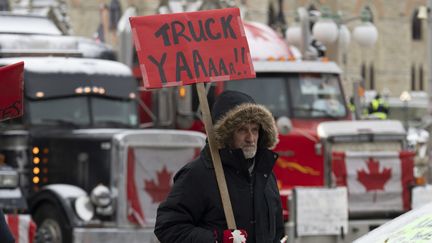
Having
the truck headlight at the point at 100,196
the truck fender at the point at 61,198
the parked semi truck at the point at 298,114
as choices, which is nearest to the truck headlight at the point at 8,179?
the truck fender at the point at 61,198

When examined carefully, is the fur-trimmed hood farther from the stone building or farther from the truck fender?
the stone building

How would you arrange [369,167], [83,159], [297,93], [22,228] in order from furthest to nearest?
[297,93] < [369,167] < [83,159] < [22,228]

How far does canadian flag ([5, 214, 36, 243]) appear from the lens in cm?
1395

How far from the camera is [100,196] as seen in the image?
1511 centimetres

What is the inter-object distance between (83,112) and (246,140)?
369 inches

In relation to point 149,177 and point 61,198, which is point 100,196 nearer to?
point 61,198

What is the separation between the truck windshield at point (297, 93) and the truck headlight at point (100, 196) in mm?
2523

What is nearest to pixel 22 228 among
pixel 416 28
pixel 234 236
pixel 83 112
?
pixel 83 112

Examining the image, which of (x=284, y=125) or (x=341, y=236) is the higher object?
(x=284, y=125)

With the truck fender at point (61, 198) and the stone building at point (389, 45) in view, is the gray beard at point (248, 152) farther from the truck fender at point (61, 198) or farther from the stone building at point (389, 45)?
the stone building at point (389, 45)

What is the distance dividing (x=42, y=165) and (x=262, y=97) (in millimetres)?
2909

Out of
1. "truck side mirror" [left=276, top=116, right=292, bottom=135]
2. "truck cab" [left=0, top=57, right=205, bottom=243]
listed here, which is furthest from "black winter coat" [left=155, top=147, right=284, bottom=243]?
"truck side mirror" [left=276, top=116, right=292, bottom=135]

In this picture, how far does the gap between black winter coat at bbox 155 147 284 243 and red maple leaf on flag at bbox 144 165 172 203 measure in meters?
8.25

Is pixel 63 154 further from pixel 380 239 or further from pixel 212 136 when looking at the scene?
pixel 380 239
